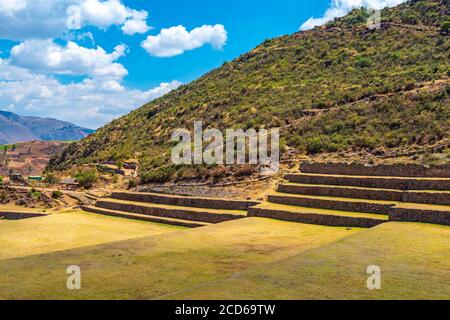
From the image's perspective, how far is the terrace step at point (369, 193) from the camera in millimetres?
20000

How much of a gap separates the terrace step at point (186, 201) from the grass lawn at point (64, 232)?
2.81 m

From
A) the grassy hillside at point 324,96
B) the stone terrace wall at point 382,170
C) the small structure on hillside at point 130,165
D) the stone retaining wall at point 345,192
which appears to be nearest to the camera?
the stone retaining wall at point 345,192

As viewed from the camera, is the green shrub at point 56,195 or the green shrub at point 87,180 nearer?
the green shrub at point 56,195

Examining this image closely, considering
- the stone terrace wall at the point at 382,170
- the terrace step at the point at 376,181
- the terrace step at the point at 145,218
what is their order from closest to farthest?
1. the terrace step at the point at 376,181
2. the stone terrace wall at the point at 382,170
3. the terrace step at the point at 145,218

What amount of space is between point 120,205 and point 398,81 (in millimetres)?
28760

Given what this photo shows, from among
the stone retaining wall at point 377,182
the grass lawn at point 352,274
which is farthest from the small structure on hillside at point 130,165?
the grass lawn at point 352,274

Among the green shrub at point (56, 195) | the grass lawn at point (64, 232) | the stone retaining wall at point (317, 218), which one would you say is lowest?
the grass lawn at point (64, 232)

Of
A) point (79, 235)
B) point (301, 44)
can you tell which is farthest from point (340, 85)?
point (79, 235)

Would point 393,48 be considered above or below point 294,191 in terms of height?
above

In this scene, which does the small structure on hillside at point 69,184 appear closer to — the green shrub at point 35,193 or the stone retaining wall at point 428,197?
the green shrub at point 35,193

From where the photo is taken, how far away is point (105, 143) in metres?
65.9

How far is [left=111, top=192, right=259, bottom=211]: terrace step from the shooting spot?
25.4 m

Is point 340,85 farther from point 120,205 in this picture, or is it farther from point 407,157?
point 120,205

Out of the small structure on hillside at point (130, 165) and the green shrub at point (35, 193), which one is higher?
the small structure on hillside at point (130, 165)
